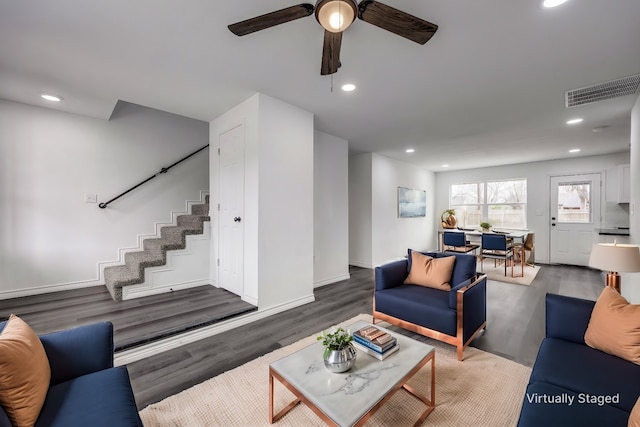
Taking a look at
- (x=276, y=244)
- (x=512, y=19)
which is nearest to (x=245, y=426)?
(x=276, y=244)

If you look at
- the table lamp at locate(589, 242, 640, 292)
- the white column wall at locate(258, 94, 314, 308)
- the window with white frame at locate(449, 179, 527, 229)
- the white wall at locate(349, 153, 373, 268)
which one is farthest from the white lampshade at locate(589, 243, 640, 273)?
the window with white frame at locate(449, 179, 527, 229)

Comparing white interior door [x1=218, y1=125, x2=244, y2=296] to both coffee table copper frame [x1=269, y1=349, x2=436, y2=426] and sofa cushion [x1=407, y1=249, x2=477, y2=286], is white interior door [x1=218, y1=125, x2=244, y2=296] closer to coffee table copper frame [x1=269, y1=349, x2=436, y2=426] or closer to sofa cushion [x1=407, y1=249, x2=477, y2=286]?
coffee table copper frame [x1=269, y1=349, x2=436, y2=426]

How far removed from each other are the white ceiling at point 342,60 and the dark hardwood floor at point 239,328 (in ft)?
8.05

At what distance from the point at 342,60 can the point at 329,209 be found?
9.13 feet

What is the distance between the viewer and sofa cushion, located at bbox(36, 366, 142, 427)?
3.66 feet

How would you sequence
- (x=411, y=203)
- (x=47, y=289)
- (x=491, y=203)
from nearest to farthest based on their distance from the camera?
1. (x=47, y=289)
2. (x=411, y=203)
3. (x=491, y=203)

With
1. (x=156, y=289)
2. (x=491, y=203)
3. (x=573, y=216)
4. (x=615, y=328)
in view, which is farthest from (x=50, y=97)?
(x=573, y=216)

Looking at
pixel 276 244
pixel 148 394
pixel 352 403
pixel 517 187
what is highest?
pixel 517 187

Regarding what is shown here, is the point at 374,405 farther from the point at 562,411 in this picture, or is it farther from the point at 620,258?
the point at 620,258

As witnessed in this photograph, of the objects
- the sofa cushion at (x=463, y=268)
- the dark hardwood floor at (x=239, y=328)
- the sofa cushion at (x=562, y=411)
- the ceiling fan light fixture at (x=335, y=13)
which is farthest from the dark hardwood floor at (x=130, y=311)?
the ceiling fan light fixture at (x=335, y=13)

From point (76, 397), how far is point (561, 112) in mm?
5384

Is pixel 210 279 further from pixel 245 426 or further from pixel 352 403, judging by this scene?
pixel 352 403

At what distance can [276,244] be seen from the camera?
335cm

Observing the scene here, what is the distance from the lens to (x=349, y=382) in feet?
4.84
